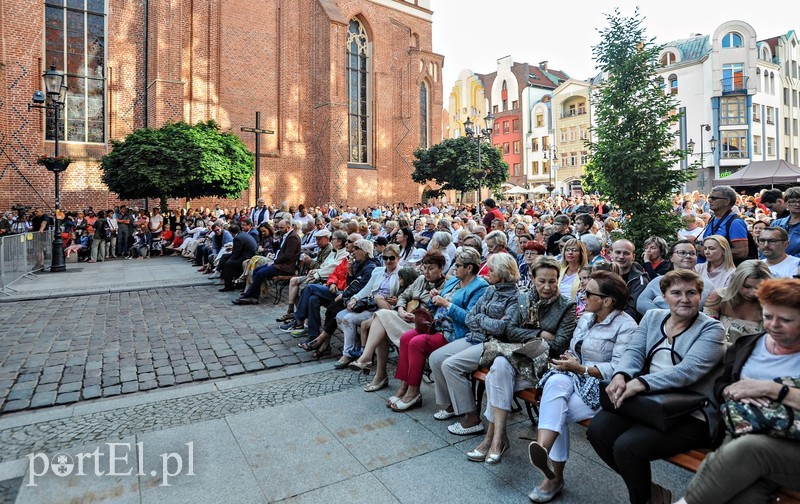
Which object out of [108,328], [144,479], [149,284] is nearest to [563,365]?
[144,479]

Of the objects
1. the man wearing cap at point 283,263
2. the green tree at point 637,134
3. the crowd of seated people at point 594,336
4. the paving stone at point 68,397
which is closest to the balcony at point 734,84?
the crowd of seated people at point 594,336

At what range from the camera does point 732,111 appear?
42.8 meters

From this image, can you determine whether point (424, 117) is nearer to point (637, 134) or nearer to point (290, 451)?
point (637, 134)

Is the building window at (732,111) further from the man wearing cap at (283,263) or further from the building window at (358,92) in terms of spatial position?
the man wearing cap at (283,263)

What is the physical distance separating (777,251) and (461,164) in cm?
2534

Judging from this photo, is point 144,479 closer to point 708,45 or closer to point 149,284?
point 149,284

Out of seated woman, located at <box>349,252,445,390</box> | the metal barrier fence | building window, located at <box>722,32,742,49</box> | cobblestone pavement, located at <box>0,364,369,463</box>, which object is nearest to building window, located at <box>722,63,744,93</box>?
building window, located at <box>722,32,742,49</box>

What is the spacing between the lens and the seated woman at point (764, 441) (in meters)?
2.33

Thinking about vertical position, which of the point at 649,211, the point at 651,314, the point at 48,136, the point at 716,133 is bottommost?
the point at 651,314

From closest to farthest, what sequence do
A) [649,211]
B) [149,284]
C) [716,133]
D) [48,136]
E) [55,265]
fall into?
[649,211] < [149,284] < [55,265] < [48,136] < [716,133]

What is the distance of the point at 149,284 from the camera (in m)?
11.6

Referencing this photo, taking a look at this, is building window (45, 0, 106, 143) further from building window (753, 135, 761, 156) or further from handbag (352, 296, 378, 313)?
building window (753, 135, 761, 156)

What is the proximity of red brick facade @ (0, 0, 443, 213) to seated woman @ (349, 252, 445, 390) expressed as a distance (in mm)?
20740

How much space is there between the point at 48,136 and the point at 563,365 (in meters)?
24.8
